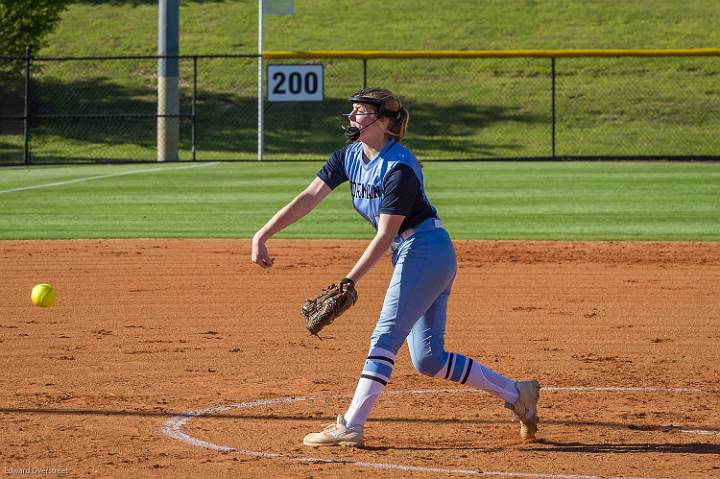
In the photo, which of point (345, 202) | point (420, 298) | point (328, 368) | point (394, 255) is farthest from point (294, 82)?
point (420, 298)

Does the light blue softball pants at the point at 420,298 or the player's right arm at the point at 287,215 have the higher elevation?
the player's right arm at the point at 287,215

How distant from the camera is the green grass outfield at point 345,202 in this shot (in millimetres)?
15445

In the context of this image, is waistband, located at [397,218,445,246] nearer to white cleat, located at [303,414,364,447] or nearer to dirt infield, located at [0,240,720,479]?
white cleat, located at [303,414,364,447]

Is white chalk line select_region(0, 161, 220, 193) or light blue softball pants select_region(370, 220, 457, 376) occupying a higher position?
white chalk line select_region(0, 161, 220, 193)

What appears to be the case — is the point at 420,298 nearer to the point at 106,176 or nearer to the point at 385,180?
the point at 385,180

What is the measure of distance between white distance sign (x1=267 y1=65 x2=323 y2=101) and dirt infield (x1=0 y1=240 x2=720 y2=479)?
38.9ft

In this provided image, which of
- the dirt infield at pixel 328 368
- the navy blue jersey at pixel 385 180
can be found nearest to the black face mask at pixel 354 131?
the navy blue jersey at pixel 385 180

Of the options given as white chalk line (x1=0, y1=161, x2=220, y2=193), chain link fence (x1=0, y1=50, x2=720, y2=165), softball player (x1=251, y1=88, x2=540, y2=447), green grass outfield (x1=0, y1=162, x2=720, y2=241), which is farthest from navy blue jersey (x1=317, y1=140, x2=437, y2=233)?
chain link fence (x1=0, y1=50, x2=720, y2=165)

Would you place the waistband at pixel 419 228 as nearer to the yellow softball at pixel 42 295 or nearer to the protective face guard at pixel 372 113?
the protective face guard at pixel 372 113

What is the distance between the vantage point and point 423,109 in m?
36.8

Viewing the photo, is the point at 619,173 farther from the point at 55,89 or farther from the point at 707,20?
the point at 707,20

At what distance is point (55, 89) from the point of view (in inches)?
1487

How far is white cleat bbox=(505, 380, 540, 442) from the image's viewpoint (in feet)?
20.0

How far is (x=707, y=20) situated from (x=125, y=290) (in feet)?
A: 128
